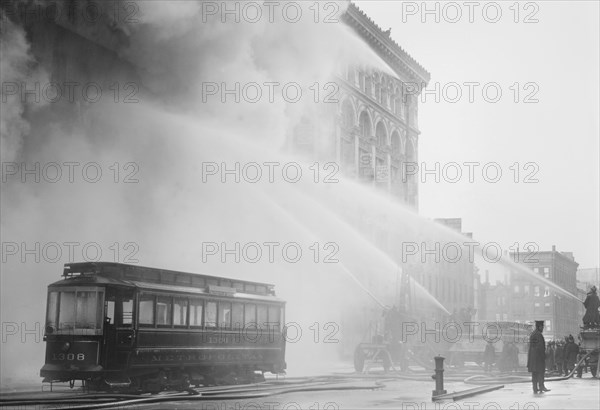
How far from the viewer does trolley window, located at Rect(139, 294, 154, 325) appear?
821 inches

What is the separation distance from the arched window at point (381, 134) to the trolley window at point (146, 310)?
128 ft

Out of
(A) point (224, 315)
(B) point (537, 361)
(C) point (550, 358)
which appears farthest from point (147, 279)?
(C) point (550, 358)

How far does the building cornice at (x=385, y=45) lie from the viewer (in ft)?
171

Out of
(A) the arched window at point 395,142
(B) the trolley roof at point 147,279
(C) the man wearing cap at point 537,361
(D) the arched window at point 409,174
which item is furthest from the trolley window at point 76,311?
(A) the arched window at point 395,142

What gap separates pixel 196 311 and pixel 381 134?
38.8 m

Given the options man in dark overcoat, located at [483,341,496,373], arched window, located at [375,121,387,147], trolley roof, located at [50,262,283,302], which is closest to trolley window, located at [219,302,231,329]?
trolley roof, located at [50,262,283,302]

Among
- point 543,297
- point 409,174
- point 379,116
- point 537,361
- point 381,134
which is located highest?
point 379,116

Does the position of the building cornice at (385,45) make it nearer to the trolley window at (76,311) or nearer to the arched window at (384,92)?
the arched window at (384,92)

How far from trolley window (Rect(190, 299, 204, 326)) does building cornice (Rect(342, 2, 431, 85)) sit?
31.4 meters

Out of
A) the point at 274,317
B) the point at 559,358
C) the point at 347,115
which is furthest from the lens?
the point at 347,115

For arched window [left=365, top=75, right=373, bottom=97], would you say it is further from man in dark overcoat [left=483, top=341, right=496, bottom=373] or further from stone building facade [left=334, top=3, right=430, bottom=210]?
man in dark overcoat [left=483, top=341, right=496, bottom=373]

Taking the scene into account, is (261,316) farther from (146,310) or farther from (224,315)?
(146,310)

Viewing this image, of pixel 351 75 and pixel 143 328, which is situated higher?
pixel 351 75

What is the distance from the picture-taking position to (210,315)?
23.4 meters
